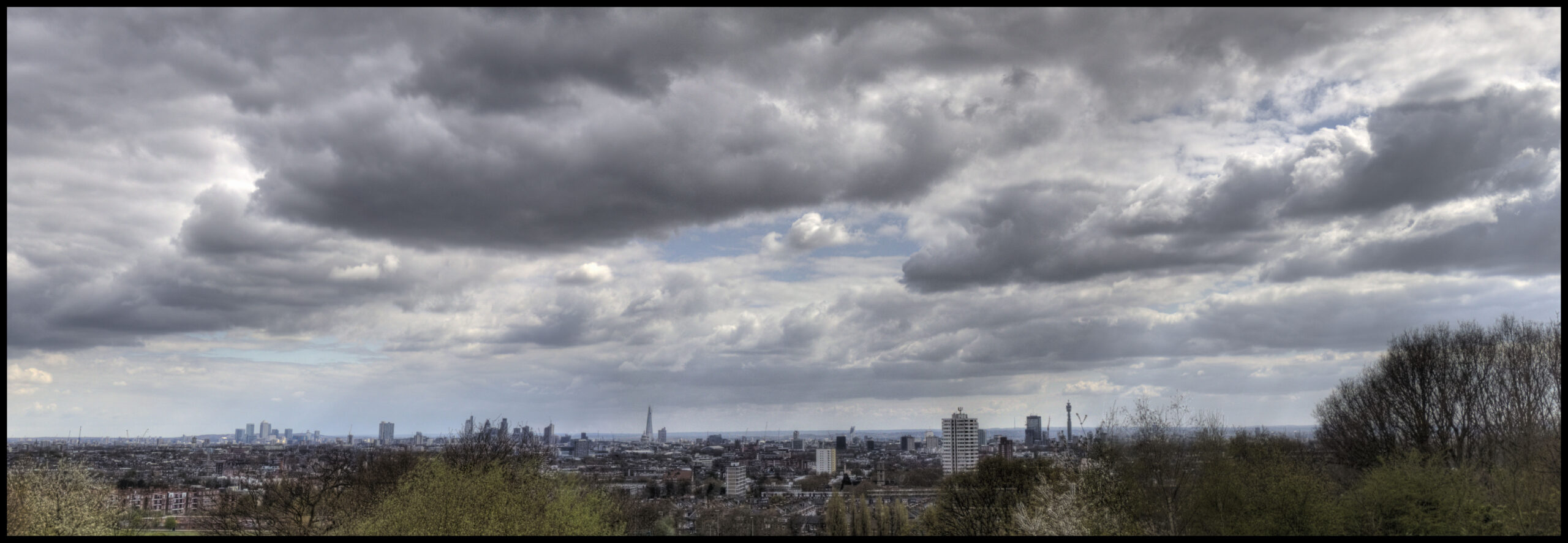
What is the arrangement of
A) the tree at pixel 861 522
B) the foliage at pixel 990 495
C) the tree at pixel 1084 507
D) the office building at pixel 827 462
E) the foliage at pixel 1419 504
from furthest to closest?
the office building at pixel 827 462 < the tree at pixel 861 522 < the foliage at pixel 990 495 < the tree at pixel 1084 507 < the foliage at pixel 1419 504

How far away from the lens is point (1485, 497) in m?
33.9

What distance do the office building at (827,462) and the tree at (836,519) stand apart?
98.2 meters

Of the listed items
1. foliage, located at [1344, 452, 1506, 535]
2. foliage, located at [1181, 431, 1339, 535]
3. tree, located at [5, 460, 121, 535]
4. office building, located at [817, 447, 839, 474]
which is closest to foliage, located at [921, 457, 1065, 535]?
foliage, located at [1181, 431, 1339, 535]

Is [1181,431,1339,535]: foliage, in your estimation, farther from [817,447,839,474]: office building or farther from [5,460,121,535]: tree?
[817,447,839,474]: office building

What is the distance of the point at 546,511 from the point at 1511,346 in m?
49.7

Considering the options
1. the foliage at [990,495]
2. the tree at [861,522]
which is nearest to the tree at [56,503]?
the foliage at [990,495]

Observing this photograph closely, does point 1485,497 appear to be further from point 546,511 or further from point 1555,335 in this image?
point 546,511

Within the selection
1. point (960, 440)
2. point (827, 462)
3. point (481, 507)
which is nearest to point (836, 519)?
point (481, 507)

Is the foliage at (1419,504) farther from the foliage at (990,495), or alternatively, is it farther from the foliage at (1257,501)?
the foliage at (990,495)

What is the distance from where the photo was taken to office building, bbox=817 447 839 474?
180875mm

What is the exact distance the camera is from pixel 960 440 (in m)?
173

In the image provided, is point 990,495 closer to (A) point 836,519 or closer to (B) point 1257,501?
(B) point 1257,501

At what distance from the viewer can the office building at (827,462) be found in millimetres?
180875

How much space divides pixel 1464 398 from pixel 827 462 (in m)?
149
